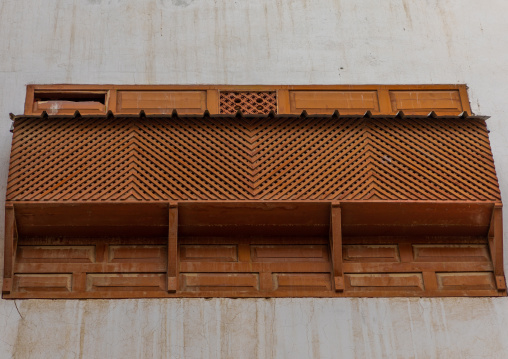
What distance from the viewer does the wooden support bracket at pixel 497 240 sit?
251 inches

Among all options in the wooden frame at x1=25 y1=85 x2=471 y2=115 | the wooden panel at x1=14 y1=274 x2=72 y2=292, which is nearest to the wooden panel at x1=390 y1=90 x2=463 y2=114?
the wooden frame at x1=25 y1=85 x2=471 y2=115

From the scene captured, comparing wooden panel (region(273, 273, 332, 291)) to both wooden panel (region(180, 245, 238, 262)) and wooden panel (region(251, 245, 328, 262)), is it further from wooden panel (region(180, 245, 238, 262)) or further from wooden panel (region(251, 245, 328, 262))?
wooden panel (region(180, 245, 238, 262))

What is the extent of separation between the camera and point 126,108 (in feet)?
22.8

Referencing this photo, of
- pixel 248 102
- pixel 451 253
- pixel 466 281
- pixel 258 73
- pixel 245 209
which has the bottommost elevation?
pixel 466 281

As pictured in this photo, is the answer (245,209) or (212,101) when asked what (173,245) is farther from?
(212,101)

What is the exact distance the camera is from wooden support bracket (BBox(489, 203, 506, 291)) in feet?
20.9

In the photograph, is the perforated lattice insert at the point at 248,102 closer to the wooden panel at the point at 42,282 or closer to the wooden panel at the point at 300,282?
the wooden panel at the point at 300,282

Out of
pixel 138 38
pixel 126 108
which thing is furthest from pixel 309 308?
pixel 138 38

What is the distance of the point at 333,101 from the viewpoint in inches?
279

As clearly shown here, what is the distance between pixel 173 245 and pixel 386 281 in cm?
173

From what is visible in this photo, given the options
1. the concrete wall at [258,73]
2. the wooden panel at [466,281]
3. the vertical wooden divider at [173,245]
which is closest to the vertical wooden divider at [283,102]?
the concrete wall at [258,73]

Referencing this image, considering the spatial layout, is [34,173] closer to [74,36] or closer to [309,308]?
[74,36]

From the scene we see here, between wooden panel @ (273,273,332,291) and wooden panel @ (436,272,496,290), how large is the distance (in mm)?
923

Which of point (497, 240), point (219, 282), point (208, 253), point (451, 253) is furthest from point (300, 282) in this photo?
point (497, 240)
